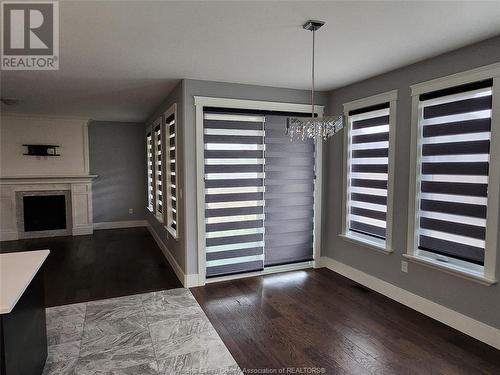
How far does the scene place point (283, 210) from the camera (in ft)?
14.6

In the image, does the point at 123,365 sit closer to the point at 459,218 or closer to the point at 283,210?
the point at 283,210

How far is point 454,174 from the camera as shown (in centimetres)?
292

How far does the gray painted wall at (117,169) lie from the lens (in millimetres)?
7375

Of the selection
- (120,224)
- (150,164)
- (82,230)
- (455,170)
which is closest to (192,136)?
(455,170)

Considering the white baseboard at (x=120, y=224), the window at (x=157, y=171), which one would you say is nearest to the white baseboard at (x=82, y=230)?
the white baseboard at (x=120, y=224)

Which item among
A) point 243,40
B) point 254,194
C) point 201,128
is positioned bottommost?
point 254,194

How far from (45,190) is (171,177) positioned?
367 cm

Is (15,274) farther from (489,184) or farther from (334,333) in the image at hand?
(489,184)

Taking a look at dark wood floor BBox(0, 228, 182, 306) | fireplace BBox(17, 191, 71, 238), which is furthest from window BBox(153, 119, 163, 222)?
fireplace BBox(17, 191, 71, 238)

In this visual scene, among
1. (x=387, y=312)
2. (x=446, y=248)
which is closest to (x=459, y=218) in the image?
(x=446, y=248)

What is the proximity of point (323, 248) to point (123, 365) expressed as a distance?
3.17m

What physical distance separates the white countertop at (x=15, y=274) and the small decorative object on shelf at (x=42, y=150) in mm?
5161

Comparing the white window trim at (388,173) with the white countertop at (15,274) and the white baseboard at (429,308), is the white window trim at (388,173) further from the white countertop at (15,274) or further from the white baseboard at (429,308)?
the white countertop at (15,274)

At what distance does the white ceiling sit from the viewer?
2.13 meters
